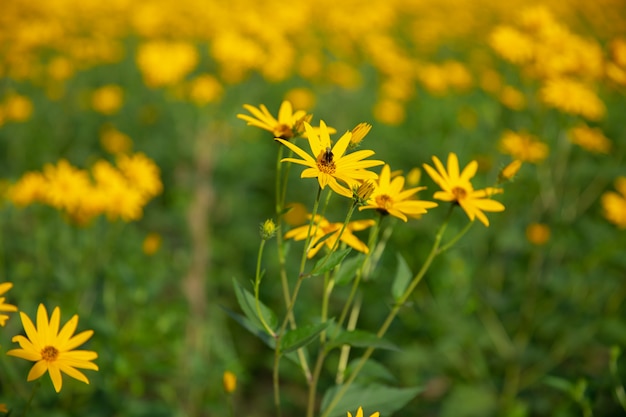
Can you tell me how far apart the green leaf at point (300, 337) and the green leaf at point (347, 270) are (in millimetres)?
212

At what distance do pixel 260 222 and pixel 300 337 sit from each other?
159 centimetres

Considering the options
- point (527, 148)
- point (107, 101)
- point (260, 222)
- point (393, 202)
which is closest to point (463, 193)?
point (393, 202)

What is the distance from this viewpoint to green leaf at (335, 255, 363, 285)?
52.8 inches

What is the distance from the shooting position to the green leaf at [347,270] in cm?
134

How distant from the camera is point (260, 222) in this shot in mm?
2713

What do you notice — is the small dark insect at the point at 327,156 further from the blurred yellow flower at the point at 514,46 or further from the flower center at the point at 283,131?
the blurred yellow flower at the point at 514,46

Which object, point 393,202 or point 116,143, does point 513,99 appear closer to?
point 393,202

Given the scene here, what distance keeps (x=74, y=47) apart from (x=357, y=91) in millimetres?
2589

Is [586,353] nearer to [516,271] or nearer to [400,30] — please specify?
[516,271]

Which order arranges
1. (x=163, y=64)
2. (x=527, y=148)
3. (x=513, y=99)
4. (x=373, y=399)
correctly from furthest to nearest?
1. (x=163, y=64)
2. (x=513, y=99)
3. (x=527, y=148)
4. (x=373, y=399)

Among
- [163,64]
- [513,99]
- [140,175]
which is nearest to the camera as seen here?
[140,175]

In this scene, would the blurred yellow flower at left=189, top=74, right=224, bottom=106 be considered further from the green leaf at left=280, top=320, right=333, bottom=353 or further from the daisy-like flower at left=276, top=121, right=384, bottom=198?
the green leaf at left=280, top=320, right=333, bottom=353

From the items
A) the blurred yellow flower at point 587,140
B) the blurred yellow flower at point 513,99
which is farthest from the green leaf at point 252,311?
the blurred yellow flower at point 513,99

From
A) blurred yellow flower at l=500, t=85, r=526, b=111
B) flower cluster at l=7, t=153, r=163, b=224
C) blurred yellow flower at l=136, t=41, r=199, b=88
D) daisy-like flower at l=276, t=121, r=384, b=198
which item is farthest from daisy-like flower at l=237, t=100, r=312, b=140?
blurred yellow flower at l=136, t=41, r=199, b=88
